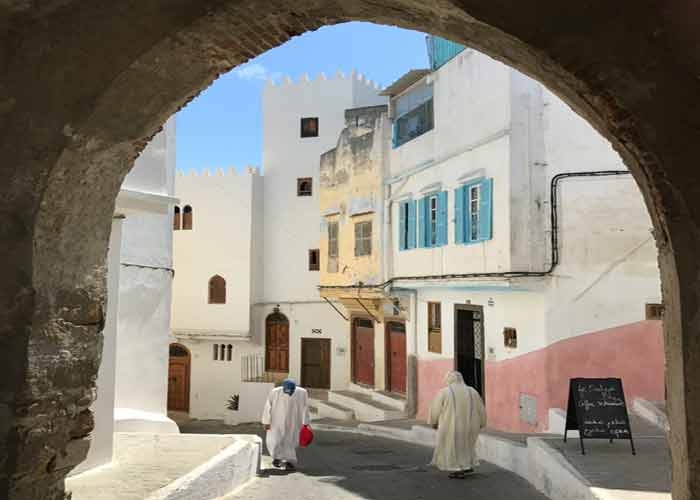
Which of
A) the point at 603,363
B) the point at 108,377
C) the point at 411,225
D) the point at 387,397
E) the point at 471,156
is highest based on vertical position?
the point at 471,156

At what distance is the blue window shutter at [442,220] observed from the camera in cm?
1641

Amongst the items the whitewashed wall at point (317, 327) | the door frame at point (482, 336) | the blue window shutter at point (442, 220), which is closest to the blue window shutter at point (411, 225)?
the blue window shutter at point (442, 220)

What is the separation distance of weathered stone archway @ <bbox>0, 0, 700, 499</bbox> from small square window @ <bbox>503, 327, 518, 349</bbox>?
448 inches

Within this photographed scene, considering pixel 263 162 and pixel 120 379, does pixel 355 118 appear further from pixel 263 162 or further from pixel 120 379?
pixel 120 379

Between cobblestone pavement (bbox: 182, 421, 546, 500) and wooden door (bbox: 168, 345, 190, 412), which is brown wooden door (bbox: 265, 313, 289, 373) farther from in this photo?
cobblestone pavement (bbox: 182, 421, 546, 500)

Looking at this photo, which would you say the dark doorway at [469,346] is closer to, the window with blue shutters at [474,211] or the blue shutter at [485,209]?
the window with blue shutters at [474,211]

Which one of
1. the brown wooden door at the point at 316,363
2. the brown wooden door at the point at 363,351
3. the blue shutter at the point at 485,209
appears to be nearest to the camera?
the blue shutter at the point at 485,209

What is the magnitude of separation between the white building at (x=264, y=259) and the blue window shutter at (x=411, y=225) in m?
9.74

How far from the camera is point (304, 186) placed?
29.0 metres

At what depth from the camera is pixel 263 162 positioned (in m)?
29.6

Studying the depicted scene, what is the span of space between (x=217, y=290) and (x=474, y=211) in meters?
15.9

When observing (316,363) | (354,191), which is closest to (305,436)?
(354,191)

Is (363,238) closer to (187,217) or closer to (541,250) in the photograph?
(541,250)

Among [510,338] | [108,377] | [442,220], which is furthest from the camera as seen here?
[442,220]
